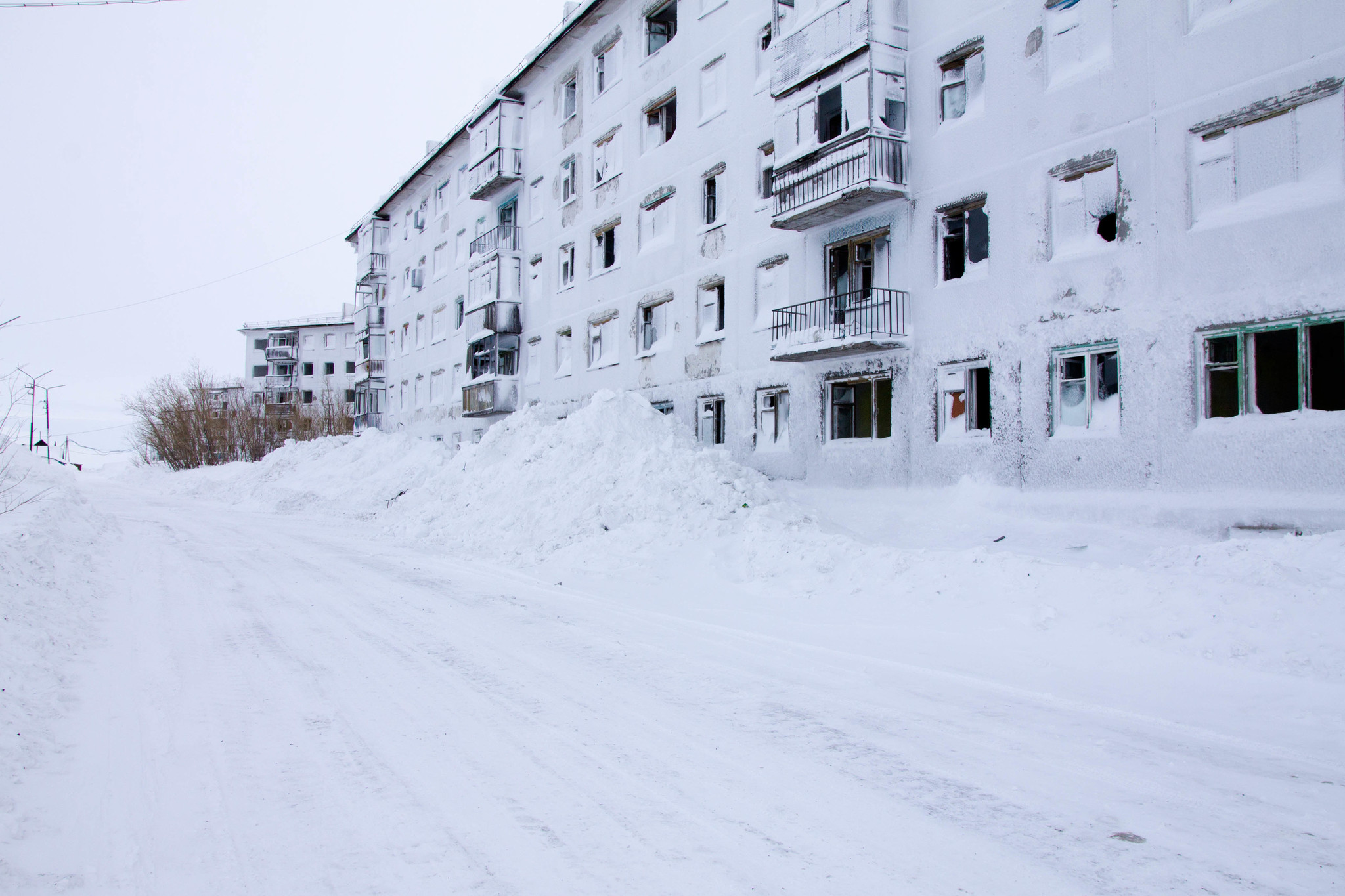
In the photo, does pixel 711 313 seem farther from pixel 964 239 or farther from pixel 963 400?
pixel 963 400

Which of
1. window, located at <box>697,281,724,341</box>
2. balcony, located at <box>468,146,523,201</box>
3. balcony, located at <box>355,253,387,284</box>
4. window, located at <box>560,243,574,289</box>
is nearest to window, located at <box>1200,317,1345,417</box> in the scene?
window, located at <box>697,281,724,341</box>

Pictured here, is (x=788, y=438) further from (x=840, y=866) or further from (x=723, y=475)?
(x=840, y=866)

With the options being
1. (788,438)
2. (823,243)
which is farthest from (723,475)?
(823,243)

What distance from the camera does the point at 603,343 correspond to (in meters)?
28.6

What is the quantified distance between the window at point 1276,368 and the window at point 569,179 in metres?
22.7

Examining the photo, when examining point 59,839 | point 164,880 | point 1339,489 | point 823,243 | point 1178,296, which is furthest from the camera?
point 823,243

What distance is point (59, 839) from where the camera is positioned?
4.14 m

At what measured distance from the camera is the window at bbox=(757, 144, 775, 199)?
21.6 metres

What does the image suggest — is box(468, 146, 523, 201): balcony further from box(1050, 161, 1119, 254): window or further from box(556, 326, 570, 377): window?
box(1050, 161, 1119, 254): window

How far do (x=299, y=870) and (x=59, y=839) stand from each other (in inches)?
53.7

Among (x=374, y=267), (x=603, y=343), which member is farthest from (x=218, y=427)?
(x=603, y=343)

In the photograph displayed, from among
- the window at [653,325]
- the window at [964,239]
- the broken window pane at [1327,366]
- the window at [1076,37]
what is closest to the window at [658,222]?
the window at [653,325]

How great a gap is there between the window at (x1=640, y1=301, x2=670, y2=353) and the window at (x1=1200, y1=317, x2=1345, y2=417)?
15219 millimetres

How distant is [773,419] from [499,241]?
18.8m
